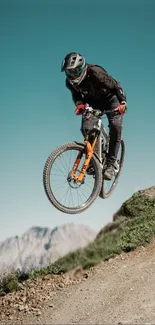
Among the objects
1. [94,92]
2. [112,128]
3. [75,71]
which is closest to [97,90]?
[94,92]

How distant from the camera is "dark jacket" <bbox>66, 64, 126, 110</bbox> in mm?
10930

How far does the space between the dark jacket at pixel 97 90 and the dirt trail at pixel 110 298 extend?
160 inches

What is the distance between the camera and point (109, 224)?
16.2 metres

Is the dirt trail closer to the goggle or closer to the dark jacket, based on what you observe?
the dark jacket

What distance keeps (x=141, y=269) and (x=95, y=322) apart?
2325mm

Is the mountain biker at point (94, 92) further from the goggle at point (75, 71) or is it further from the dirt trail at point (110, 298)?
the dirt trail at point (110, 298)

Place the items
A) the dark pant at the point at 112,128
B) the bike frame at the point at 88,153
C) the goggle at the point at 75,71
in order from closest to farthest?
1. the goggle at the point at 75,71
2. the bike frame at the point at 88,153
3. the dark pant at the point at 112,128

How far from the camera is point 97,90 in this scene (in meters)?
11.3

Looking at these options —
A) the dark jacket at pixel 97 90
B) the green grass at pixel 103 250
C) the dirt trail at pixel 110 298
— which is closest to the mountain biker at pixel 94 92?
the dark jacket at pixel 97 90

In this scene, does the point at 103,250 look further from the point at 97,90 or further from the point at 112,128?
the point at 97,90

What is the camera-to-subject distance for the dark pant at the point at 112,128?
37.0 ft

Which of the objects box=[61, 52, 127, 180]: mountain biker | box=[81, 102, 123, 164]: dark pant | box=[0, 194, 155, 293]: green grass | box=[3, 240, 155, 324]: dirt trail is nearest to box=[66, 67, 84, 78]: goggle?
box=[61, 52, 127, 180]: mountain biker

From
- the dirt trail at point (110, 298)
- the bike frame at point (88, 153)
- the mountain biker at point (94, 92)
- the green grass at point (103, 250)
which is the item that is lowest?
the dirt trail at point (110, 298)

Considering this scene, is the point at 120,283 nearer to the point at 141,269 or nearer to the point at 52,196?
the point at 141,269
